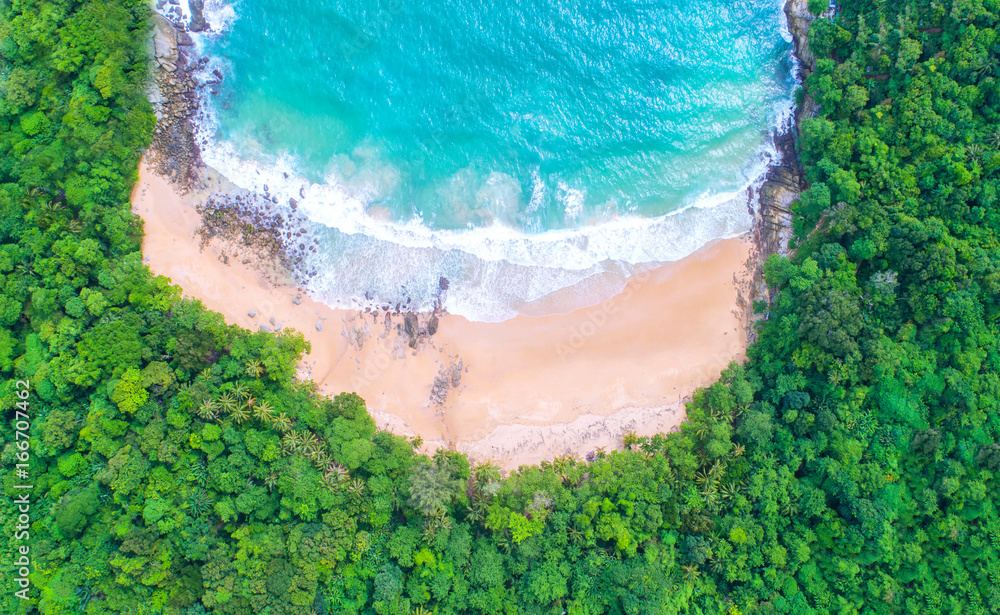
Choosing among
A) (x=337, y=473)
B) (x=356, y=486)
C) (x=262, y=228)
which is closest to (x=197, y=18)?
(x=262, y=228)

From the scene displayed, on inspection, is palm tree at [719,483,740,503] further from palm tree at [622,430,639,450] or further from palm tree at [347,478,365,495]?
palm tree at [347,478,365,495]

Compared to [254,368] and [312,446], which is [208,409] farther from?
[312,446]

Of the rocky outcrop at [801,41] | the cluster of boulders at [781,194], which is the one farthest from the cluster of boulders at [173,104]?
the rocky outcrop at [801,41]

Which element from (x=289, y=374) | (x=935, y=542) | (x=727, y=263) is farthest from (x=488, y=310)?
(x=935, y=542)

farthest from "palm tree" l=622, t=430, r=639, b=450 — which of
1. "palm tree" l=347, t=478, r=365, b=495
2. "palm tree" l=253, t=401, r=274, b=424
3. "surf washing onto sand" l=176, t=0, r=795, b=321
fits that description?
"palm tree" l=253, t=401, r=274, b=424

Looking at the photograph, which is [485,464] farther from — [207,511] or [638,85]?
[638,85]

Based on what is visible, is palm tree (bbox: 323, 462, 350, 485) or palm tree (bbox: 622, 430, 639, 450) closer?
palm tree (bbox: 323, 462, 350, 485)
